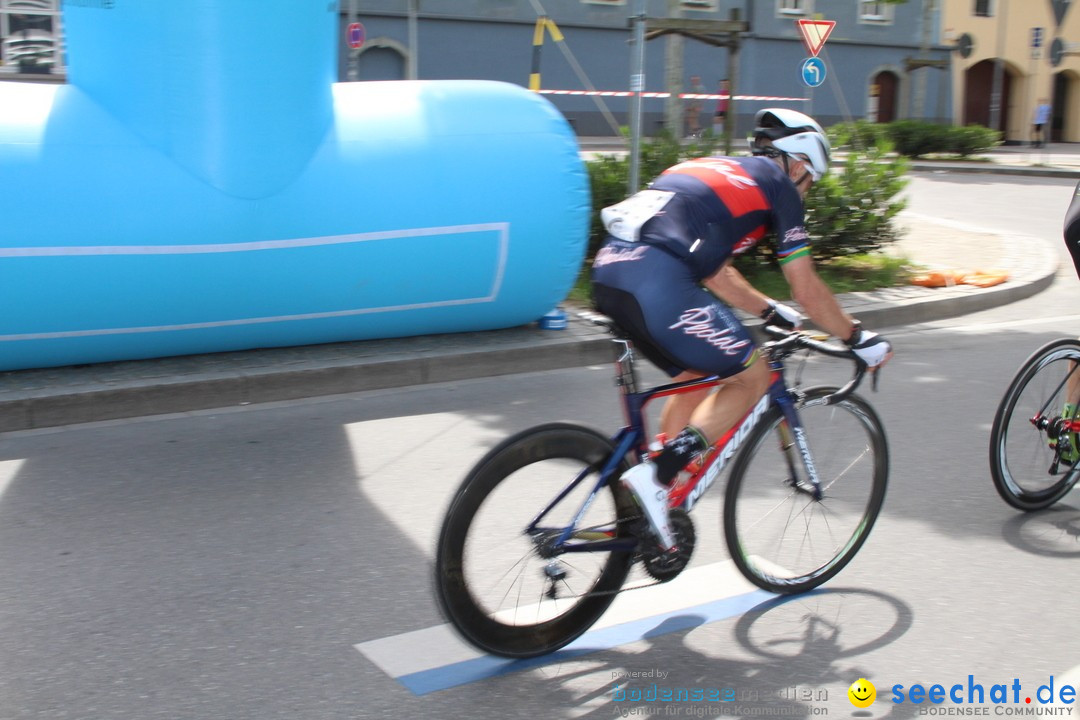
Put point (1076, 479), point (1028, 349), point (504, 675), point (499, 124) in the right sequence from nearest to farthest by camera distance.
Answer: point (504, 675), point (1076, 479), point (499, 124), point (1028, 349)

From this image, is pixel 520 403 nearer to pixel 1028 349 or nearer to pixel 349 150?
pixel 349 150

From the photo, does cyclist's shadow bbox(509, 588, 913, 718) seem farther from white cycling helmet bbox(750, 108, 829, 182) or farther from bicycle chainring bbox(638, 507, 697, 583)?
white cycling helmet bbox(750, 108, 829, 182)

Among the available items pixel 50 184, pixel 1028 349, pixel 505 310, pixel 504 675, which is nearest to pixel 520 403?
pixel 505 310

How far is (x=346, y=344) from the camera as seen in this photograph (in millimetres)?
7352

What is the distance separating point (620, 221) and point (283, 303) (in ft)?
11.7

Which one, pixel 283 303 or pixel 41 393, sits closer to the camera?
pixel 41 393

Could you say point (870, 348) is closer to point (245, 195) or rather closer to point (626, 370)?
point (626, 370)

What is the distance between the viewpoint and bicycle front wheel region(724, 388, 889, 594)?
12.4 feet

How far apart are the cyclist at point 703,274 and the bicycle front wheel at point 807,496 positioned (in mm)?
253

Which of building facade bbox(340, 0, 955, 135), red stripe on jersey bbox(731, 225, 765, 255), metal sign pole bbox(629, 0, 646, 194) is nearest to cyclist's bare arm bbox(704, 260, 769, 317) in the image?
red stripe on jersey bbox(731, 225, 765, 255)

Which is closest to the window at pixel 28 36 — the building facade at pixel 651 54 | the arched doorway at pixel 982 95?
the building facade at pixel 651 54

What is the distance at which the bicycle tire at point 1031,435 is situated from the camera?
463 centimetres

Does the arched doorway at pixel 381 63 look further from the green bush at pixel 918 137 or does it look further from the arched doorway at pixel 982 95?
the arched doorway at pixel 982 95

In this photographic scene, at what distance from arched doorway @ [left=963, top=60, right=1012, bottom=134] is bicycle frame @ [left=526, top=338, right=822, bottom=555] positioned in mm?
39741
